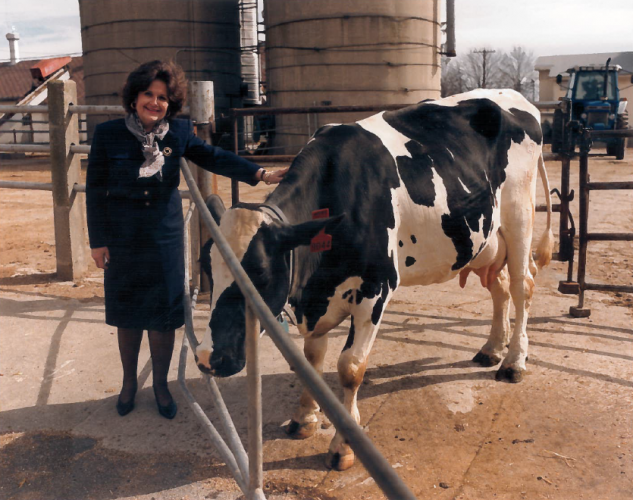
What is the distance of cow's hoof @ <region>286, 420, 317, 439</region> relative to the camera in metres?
3.16

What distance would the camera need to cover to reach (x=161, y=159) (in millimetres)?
3188

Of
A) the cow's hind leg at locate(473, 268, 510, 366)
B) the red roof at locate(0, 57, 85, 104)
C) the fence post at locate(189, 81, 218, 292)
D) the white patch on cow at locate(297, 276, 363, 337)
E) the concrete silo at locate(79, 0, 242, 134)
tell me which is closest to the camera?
the white patch on cow at locate(297, 276, 363, 337)

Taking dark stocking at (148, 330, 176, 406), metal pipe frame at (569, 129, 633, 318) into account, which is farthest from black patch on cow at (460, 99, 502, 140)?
dark stocking at (148, 330, 176, 406)

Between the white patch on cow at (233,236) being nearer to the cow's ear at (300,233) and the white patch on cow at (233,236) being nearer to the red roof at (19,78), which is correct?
the cow's ear at (300,233)

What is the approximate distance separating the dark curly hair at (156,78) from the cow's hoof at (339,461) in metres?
1.75

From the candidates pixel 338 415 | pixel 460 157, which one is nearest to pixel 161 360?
pixel 460 157

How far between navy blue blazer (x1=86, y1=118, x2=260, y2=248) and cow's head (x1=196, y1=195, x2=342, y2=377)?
78 cm

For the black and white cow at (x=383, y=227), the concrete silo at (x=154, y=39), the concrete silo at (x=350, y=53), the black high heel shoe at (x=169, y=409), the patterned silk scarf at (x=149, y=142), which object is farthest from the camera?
the concrete silo at (x=154, y=39)

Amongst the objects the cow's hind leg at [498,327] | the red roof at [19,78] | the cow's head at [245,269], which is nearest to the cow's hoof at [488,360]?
the cow's hind leg at [498,327]

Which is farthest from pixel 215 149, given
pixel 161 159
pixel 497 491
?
pixel 497 491

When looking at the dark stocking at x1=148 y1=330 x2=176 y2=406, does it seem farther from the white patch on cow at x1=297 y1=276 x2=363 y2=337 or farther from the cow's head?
the cow's head

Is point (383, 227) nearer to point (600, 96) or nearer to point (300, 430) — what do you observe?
point (300, 430)

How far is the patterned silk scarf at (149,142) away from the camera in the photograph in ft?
10.3

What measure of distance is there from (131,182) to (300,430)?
1383 mm
